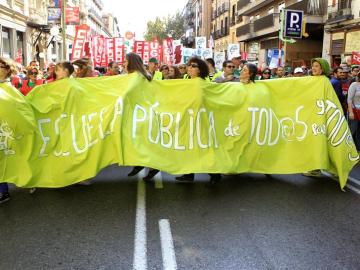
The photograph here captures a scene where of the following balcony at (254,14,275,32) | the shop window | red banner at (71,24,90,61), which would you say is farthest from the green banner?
balcony at (254,14,275,32)

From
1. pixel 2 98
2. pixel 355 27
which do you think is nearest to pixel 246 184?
pixel 2 98

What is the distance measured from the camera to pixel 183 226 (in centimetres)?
438

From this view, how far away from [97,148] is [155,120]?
85 centimetres

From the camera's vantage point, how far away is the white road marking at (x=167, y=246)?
11.6 ft

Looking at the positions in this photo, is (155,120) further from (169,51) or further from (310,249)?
(169,51)

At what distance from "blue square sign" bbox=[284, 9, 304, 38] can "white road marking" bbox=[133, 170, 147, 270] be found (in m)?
13.7

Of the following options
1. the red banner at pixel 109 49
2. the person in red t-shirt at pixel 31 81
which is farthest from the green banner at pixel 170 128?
the red banner at pixel 109 49

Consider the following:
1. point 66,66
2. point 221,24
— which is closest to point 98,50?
point 66,66

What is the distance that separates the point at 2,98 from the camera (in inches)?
195

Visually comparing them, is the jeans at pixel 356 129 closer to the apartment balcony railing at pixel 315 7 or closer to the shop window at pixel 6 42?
the apartment balcony railing at pixel 315 7

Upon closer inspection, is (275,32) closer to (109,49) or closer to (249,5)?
(249,5)

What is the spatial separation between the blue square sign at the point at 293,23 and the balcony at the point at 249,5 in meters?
18.3

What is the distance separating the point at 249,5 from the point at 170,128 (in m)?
37.1

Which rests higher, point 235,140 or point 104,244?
point 235,140
